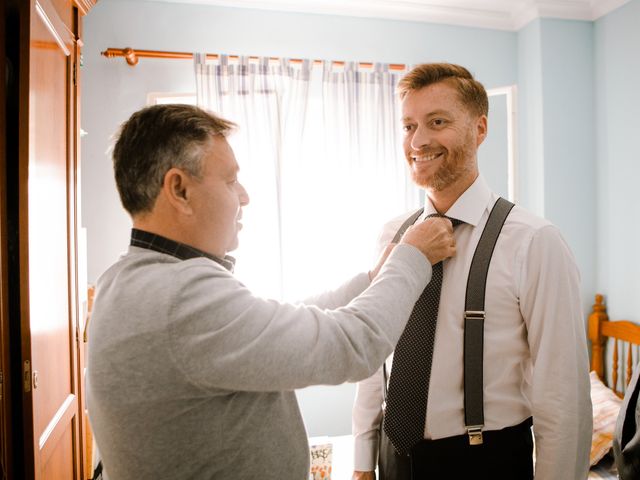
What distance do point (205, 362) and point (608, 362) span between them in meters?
3.08

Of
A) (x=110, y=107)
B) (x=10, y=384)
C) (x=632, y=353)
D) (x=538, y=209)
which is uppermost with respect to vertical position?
(x=110, y=107)

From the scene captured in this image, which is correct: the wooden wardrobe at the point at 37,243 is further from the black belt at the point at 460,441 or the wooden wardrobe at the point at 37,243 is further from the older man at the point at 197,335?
the black belt at the point at 460,441

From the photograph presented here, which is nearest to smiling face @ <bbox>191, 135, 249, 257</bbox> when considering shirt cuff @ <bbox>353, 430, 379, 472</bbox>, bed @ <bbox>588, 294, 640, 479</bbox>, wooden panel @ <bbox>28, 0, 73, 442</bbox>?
wooden panel @ <bbox>28, 0, 73, 442</bbox>

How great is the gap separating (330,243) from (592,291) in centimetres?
178

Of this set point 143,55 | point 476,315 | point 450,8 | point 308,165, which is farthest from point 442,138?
point 450,8

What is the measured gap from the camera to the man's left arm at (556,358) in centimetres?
108

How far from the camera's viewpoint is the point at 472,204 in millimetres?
1228

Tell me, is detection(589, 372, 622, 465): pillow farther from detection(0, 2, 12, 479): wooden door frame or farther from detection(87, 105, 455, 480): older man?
detection(0, 2, 12, 479): wooden door frame

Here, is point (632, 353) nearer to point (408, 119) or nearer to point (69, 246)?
point (408, 119)

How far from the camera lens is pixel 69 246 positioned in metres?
1.64

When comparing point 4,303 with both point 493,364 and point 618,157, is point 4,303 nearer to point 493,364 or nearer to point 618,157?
point 493,364

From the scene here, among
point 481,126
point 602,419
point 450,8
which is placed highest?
point 450,8

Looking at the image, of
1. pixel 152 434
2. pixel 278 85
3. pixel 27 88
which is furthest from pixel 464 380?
pixel 278 85

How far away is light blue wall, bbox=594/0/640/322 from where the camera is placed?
9.23 ft
